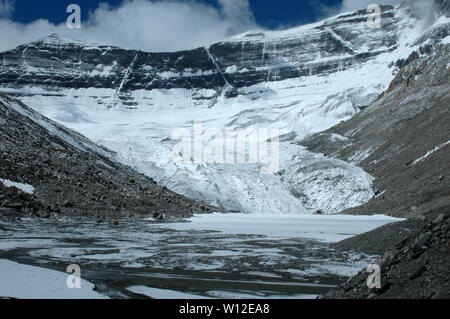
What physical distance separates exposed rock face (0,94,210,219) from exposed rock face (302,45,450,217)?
1593 cm

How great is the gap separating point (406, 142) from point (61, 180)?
42.1 metres

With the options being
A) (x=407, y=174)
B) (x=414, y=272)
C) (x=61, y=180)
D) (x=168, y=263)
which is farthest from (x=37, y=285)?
(x=407, y=174)

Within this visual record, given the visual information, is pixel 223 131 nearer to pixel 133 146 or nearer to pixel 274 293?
pixel 133 146

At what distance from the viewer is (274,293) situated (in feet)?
29.3

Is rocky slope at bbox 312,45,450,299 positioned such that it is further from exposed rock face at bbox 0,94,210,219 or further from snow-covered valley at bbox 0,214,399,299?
exposed rock face at bbox 0,94,210,219

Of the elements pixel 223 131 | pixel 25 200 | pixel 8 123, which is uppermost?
pixel 223 131

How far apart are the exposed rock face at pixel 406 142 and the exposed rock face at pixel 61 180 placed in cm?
1593

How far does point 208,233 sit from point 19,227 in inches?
317

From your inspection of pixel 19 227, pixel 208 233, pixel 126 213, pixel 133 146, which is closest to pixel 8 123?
pixel 126 213

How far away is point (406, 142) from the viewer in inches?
2295

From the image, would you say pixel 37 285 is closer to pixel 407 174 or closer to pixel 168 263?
pixel 168 263

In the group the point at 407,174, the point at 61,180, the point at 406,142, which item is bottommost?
the point at 61,180

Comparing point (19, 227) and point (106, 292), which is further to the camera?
point (19, 227)

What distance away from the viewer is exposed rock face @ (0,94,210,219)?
26797mm
